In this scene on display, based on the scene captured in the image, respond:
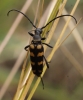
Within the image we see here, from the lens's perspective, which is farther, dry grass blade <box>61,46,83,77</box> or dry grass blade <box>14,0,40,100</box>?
dry grass blade <box>61,46,83,77</box>

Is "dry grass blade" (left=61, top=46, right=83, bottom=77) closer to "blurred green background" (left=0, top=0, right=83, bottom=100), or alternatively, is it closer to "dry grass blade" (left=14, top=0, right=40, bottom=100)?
"blurred green background" (left=0, top=0, right=83, bottom=100)

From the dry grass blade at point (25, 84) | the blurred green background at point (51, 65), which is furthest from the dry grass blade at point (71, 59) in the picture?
the dry grass blade at point (25, 84)

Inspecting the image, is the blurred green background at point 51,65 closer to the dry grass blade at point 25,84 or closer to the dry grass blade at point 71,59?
the dry grass blade at point 71,59

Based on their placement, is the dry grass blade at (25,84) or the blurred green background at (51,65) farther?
the blurred green background at (51,65)

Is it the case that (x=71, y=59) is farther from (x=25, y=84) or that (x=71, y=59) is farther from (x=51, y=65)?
(x=25, y=84)

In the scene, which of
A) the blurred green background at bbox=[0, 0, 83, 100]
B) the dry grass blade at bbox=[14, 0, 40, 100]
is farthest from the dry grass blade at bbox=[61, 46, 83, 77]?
the dry grass blade at bbox=[14, 0, 40, 100]

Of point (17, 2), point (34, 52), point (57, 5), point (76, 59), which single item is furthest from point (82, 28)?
point (57, 5)

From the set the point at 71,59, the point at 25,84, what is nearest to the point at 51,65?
the point at 71,59

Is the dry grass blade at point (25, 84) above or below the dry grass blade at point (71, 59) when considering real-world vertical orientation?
below

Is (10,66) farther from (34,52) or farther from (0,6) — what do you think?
(34,52)
